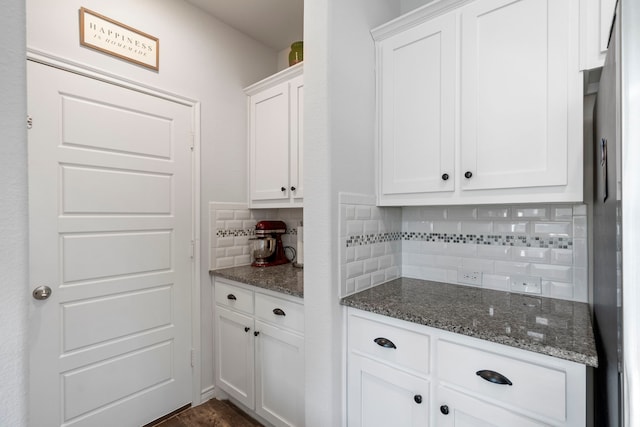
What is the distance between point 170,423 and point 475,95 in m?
2.60

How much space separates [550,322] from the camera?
113cm

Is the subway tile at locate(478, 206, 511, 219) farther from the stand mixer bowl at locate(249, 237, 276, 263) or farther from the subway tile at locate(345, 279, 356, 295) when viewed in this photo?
the stand mixer bowl at locate(249, 237, 276, 263)

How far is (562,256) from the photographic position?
1.40 meters

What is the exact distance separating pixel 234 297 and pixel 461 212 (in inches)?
60.0

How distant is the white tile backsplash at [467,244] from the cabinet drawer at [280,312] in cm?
35

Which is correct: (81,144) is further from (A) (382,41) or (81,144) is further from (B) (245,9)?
(A) (382,41)

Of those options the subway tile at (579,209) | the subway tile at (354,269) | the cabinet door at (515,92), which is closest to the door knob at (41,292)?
the subway tile at (354,269)

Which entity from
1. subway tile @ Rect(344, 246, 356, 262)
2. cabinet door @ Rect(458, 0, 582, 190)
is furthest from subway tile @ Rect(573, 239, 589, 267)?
subway tile @ Rect(344, 246, 356, 262)

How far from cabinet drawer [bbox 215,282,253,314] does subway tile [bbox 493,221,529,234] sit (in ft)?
4.82

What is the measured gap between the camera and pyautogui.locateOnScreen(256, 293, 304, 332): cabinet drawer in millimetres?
1644

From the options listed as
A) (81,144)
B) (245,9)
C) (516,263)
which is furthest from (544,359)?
(245,9)

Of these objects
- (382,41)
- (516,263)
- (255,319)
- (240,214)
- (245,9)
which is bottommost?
(255,319)

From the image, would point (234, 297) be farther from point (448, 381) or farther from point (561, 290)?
point (561, 290)

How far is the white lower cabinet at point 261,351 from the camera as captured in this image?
1680mm
